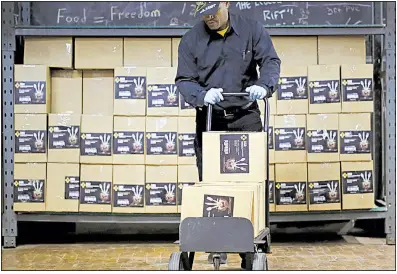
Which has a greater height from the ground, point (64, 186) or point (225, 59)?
point (225, 59)

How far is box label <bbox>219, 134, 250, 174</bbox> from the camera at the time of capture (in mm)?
4094

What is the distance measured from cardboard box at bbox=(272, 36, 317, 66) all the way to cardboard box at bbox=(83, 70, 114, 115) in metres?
1.40

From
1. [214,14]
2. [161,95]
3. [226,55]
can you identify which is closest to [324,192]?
[161,95]

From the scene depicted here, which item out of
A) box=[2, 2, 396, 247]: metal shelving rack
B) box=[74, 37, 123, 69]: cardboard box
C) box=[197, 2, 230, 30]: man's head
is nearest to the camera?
box=[197, 2, 230, 30]: man's head

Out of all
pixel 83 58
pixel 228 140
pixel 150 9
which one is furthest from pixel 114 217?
pixel 228 140

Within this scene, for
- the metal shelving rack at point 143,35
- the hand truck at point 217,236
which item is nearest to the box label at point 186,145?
the metal shelving rack at point 143,35

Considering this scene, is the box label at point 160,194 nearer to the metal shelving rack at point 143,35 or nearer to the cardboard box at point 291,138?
the metal shelving rack at point 143,35

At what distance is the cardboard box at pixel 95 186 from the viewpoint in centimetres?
607

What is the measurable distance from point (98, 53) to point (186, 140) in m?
1.00

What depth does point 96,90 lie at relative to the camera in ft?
20.5

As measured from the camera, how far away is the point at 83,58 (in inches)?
241

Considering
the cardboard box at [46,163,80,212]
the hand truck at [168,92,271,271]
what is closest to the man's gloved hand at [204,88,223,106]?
the hand truck at [168,92,271,271]

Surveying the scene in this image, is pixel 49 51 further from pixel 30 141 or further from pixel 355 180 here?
pixel 355 180

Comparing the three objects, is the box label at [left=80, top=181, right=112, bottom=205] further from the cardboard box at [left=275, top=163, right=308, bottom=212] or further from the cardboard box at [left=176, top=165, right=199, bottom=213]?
the cardboard box at [left=275, top=163, right=308, bottom=212]
